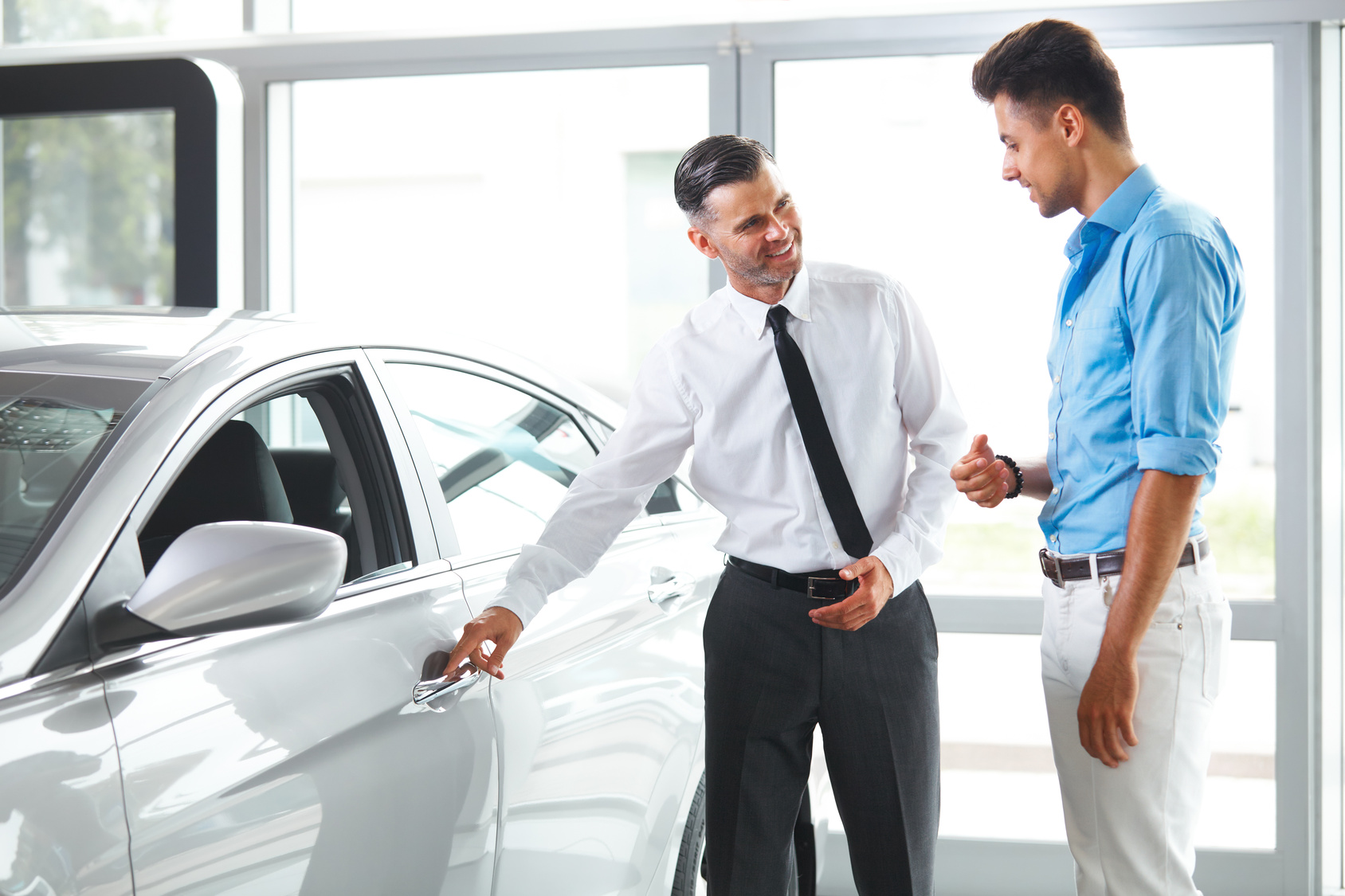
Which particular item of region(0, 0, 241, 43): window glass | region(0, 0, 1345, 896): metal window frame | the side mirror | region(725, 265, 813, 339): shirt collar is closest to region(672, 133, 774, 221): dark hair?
region(725, 265, 813, 339): shirt collar

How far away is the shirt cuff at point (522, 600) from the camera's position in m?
1.66

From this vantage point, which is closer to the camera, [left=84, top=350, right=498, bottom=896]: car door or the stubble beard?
[left=84, top=350, right=498, bottom=896]: car door

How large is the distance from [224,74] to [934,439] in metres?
2.48

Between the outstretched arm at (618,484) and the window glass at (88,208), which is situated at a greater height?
the window glass at (88,208)

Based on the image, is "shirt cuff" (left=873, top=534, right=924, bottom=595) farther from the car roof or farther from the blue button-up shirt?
the car roof

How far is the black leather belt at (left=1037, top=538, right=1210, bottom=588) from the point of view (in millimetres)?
1533

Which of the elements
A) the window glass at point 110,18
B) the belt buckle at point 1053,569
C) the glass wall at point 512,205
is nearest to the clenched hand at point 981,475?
the belt buckle at point 1053,569

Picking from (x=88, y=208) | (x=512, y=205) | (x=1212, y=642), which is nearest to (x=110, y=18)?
(x=512, y=205)

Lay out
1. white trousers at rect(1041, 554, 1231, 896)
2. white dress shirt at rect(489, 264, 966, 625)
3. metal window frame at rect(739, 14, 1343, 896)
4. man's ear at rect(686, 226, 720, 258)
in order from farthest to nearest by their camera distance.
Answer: metal window frame at rect(739, 14, 1343, 896), man's ear at rect(686, 226, 720, 258), white dress shirt at rect(489, 264, 966, 625), white trousers at rect(1041, 554, 1231, 896)

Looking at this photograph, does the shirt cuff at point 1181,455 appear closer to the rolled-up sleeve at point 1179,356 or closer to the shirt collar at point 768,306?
the rolled-up sleeve at point 1179,356

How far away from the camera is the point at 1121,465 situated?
60.6 inches

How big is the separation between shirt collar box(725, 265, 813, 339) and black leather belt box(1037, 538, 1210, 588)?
53 centimetres

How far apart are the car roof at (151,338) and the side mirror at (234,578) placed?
33cm

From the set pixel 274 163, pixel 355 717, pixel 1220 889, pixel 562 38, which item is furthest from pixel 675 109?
pixel 1220 889
